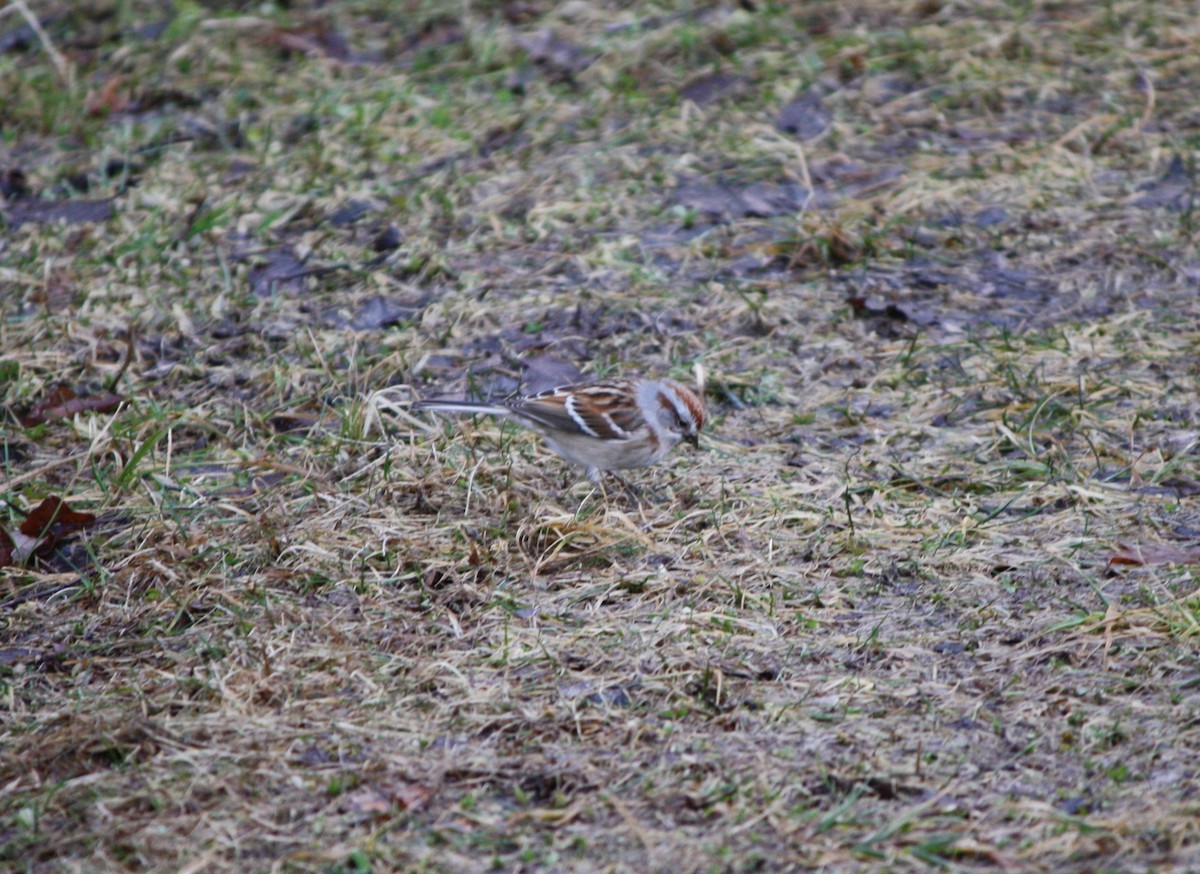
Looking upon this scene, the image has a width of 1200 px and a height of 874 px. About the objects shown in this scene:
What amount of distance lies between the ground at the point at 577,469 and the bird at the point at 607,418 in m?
0.16

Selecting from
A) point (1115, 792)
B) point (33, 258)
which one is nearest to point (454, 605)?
point (1115, 792)

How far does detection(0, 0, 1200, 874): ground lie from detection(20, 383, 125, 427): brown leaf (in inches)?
0.8

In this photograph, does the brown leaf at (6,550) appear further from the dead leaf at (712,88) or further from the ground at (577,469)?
the dead leaf at (712,88)

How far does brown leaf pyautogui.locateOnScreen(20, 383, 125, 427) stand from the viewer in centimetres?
542

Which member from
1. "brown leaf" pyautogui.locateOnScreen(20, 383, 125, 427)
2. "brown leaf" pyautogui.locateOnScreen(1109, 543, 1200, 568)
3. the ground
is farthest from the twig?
"brown leaf" pyautogui.locateOnScreen(1109, 543, 1200, 568)

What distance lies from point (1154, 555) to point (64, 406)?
12.8 feet

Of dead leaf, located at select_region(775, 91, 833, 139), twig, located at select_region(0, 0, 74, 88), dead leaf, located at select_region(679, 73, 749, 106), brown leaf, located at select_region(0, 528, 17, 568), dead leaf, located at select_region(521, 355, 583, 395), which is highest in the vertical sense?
twig, located at select_region(0, 0, 74, 88)

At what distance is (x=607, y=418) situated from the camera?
4.76 m

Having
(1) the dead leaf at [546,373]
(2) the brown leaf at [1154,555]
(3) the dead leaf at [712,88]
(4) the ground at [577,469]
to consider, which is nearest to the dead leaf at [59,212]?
(4) the ground at [577,469]

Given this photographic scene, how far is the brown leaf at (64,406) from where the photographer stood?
17.8 ft

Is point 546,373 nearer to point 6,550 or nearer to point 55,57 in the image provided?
point 6,550

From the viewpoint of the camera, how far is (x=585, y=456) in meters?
4.94

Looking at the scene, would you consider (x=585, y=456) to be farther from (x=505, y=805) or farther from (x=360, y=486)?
(x=505, y=805)

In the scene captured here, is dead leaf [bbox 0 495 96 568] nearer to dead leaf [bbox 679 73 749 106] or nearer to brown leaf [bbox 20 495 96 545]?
brown leaf [bbox 20 495 96 545]
